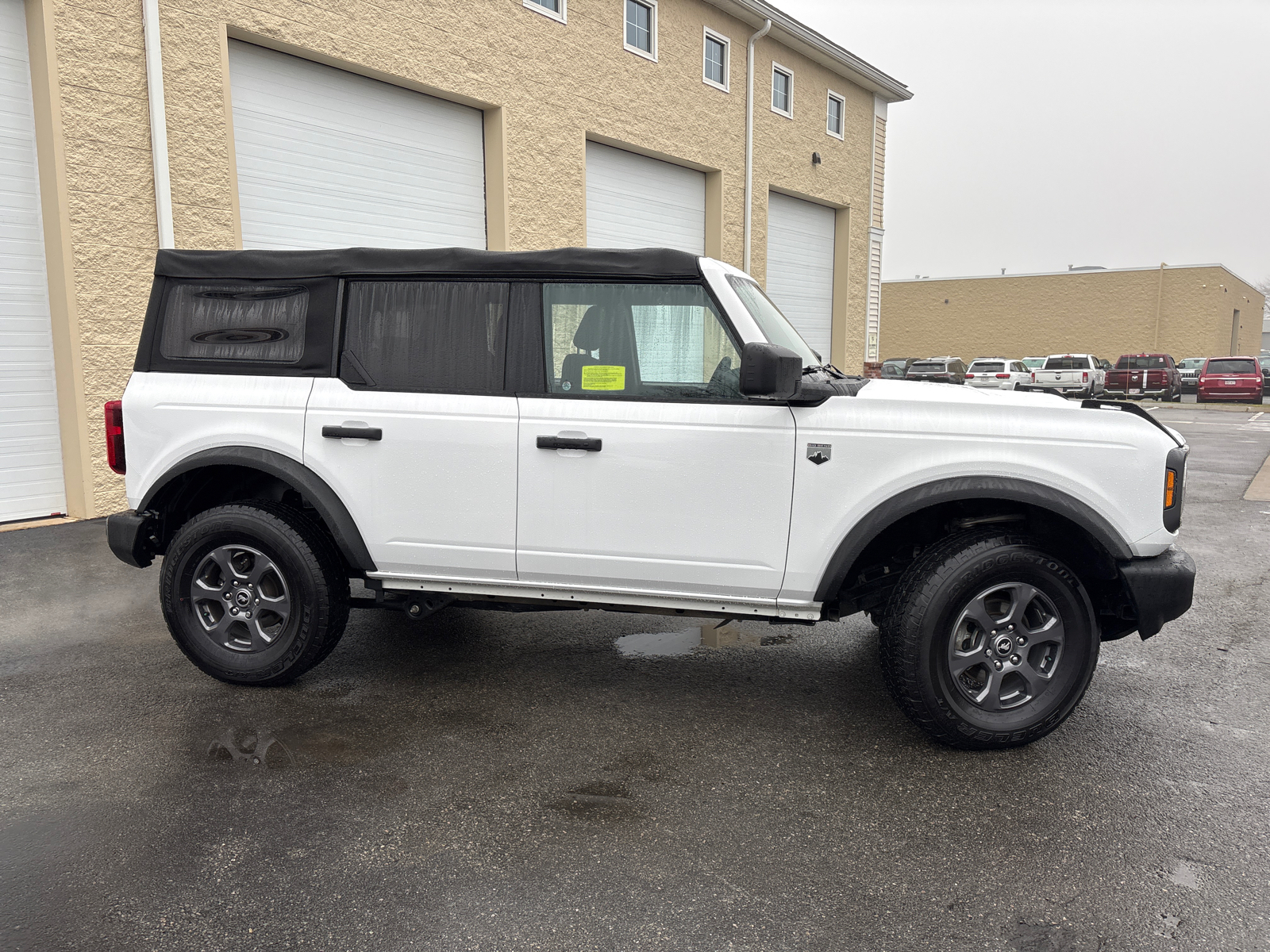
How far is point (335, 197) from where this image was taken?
10008 mm

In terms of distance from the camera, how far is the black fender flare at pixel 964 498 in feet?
11.0

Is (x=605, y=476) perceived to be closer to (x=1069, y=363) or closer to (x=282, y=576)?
(x=282, y=576)

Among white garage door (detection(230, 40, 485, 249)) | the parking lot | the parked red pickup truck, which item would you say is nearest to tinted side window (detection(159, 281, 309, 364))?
the parking lot

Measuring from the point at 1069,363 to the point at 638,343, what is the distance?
3169cm

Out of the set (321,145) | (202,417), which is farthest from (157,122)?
(202,417)

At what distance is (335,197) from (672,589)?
805cm

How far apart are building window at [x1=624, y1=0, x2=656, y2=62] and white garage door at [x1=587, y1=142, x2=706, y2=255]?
5.22 ft

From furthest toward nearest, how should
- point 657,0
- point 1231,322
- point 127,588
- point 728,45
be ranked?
point 1231,322 → point 728,45 → point 657,0 → point 127,588

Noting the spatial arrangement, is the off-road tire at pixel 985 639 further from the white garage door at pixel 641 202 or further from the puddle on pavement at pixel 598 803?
the white garage door at pixel 641 202

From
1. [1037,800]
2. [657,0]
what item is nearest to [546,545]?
[1037,800]

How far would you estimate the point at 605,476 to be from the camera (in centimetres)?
372

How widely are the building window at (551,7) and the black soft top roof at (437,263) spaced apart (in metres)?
9.23

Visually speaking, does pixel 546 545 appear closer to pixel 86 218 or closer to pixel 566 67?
pixel 86 218

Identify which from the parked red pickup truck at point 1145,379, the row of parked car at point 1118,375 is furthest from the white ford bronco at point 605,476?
the parked red pickup truck at point 1145,379
